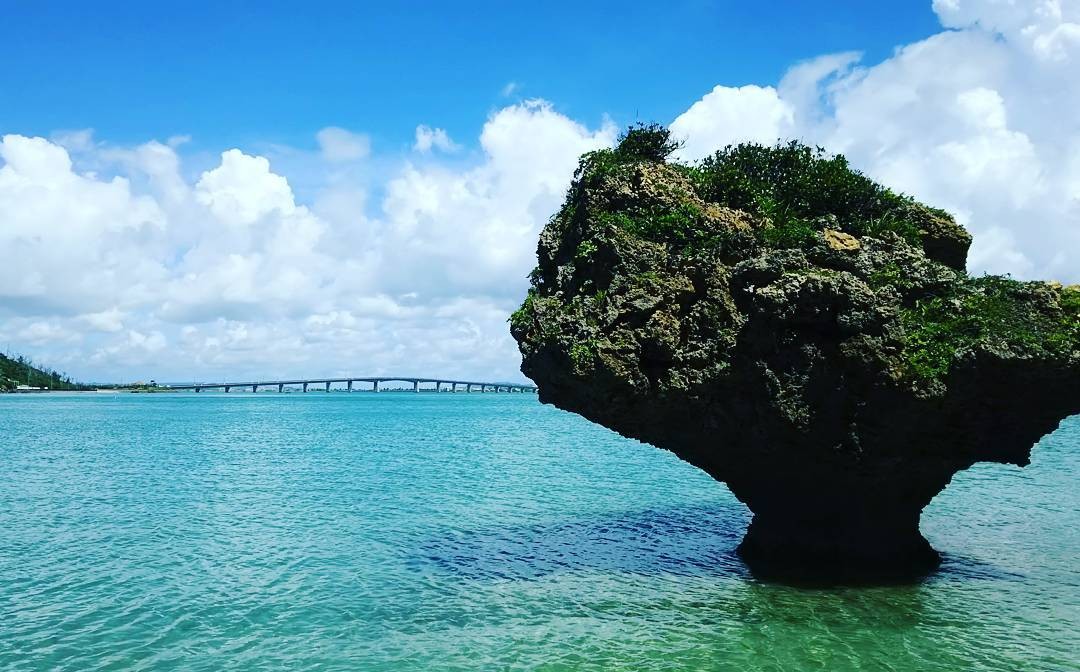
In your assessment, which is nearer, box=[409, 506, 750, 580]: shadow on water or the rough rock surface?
the rough rock surface

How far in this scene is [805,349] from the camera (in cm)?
1196

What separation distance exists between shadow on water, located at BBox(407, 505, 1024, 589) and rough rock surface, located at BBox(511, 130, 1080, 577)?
0.67 m

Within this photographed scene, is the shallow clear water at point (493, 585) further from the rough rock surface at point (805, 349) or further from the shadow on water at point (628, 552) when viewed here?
the rough rock surface at point (805, 349)

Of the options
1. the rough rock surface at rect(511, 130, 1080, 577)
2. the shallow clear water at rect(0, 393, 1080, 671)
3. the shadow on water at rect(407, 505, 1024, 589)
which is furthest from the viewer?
the shadow on water at rect(407, 505, 1024, 589)

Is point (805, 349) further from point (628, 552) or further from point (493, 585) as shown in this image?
point (493, 585)

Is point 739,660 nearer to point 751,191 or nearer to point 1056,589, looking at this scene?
point 1056,589

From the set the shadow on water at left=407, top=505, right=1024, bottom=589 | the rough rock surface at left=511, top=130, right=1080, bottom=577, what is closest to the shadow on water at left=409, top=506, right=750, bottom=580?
the shadow on water at left=407, top=505, right=1024, bottom=589

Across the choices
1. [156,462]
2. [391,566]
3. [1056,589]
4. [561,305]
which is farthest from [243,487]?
[1056,589]

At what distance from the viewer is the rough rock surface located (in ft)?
38.1

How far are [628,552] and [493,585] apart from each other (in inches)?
141

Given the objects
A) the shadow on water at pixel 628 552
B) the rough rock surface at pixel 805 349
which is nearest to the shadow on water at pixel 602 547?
the shadow on water at pixel 628 552

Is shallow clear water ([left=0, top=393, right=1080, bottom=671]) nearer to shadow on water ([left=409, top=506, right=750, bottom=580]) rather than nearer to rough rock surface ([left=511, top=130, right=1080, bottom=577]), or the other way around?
shadow on water ([left=409, top=506, right=750, bottom=580])

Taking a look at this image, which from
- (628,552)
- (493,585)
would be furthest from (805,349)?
(493,585)

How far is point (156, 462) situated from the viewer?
38781 millimetres
